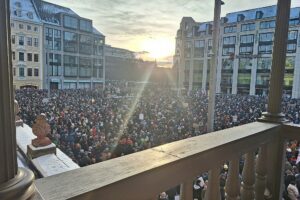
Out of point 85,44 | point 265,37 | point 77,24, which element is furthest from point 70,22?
point 265,37

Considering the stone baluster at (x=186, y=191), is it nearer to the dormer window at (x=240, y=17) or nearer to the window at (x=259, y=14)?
the window at (x=259, y=14)

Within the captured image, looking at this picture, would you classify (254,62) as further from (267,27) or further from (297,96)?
(297,96)

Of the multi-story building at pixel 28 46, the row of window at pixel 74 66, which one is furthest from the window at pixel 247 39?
the multi-story building at pixel 28 46

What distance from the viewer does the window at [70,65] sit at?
47.2m

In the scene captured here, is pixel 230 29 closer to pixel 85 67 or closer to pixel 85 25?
pixel 85 25

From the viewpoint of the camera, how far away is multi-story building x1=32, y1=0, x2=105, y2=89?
4366cm

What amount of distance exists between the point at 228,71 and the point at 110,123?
38.9m

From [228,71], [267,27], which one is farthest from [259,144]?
[228,71]

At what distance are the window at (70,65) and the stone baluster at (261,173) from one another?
48.4 meters

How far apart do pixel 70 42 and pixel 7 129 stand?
50.0 meters

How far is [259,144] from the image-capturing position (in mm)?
1865

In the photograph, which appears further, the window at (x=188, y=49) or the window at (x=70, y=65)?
the window at (x=188, y=49)

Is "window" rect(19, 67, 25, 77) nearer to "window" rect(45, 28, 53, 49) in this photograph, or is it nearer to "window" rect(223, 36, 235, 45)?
"window" rect(45, 28, 53, 49)

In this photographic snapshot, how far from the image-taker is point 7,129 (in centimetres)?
75
